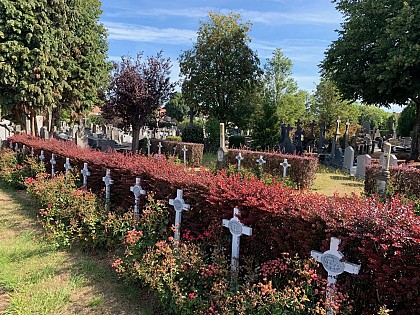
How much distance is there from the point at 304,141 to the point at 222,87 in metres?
8.99

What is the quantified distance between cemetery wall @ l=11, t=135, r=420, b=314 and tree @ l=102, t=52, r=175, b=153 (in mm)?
13172

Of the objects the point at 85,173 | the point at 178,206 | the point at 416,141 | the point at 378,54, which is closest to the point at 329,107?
the point at 416,141

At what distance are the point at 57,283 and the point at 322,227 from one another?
3.65 metres

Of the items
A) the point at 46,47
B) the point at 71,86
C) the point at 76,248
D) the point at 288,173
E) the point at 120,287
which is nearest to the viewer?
the point at 120,287

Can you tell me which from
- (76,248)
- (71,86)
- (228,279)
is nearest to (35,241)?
(76,248)

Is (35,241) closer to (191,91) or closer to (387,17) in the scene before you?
(387,17)

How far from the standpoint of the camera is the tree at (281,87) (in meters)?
41.4

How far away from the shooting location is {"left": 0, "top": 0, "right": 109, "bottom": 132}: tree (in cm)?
1655

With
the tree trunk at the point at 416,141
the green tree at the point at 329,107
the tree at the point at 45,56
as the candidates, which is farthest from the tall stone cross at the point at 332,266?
the green tree at the point at 329,107

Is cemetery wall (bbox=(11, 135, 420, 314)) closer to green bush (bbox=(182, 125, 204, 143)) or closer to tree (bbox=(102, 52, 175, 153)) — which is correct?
tree (bbox=(102, 52, 175, 153))

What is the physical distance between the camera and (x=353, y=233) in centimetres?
291

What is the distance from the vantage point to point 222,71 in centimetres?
3106

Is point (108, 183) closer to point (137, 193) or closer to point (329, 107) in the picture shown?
point (137, 193)

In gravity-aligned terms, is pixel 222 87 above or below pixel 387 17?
below
